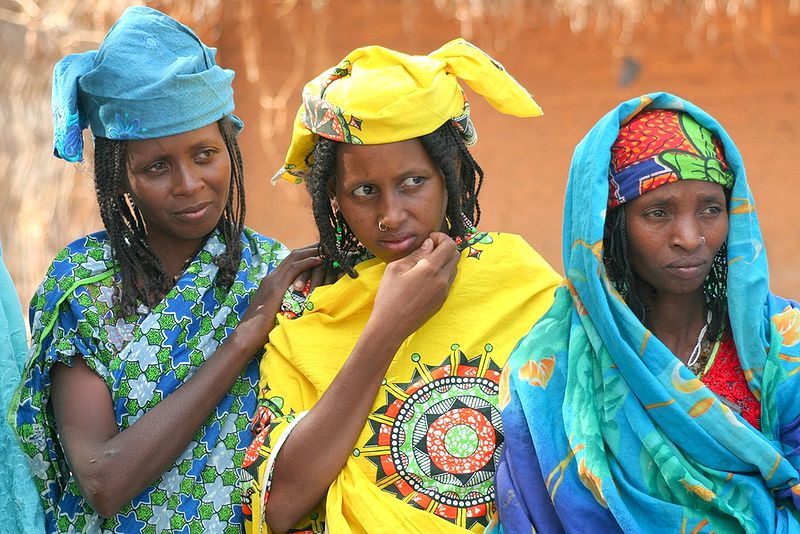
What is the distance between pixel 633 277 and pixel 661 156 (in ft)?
1.04

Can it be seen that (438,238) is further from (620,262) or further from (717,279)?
(717,279)

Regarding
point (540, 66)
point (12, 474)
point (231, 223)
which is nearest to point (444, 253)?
point (231, 223)

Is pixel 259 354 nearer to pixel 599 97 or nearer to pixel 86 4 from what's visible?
pixel 86 4

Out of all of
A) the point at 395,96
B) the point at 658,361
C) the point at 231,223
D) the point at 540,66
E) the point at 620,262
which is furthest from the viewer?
the point at 540,66

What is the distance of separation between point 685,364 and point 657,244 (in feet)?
1.01

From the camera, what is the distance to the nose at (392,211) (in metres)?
2.89

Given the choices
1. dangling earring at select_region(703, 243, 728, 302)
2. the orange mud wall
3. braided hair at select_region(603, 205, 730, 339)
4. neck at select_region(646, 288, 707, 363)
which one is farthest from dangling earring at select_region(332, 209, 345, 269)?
the orange mud wall

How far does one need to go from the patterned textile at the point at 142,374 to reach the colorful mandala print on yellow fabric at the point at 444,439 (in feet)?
1.37

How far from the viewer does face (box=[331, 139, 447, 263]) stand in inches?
115

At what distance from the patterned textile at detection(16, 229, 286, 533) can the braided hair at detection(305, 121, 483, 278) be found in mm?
275

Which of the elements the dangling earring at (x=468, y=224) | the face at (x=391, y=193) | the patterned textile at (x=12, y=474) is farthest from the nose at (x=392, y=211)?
the patterned textile at (x=12, y=474)

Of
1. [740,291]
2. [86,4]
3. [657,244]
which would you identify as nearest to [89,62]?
[657,244]

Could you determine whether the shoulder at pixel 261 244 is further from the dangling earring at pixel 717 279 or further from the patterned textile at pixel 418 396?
the dangling earring at pixel 717 279

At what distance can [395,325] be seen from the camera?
2.85 m
